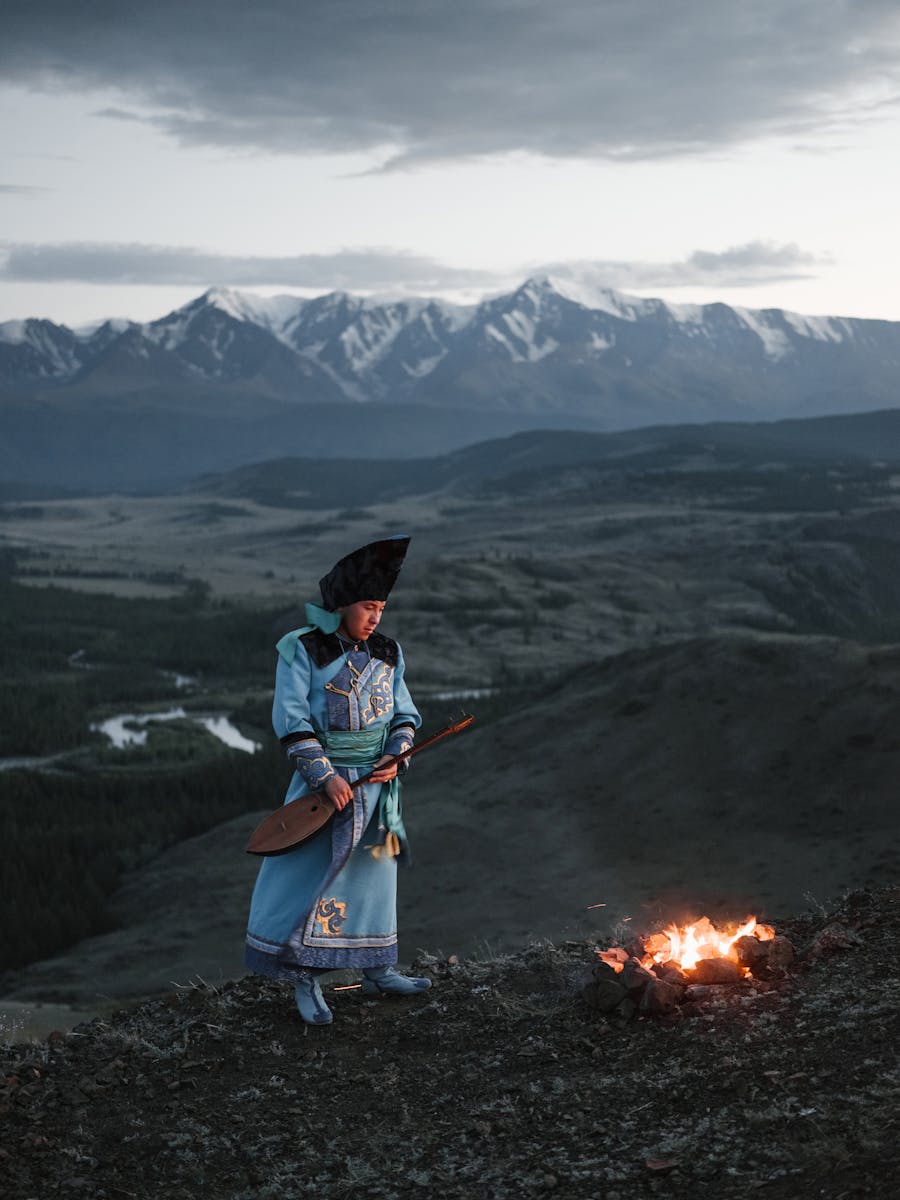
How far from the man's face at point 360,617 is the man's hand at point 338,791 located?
114cm

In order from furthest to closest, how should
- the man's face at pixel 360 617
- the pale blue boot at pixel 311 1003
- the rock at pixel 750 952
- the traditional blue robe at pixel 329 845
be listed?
1. the man's face at pixel 360 617
2. the pale blue boot at pixel 311 1003
3. the traditional blue robe at pixel 329 845
4. the rock at pixel 750 952

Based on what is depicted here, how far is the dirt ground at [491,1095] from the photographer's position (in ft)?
25.3

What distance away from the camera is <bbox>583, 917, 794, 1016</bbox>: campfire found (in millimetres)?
9648

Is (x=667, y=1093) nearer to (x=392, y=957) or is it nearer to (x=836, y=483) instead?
(x=392, y=957)

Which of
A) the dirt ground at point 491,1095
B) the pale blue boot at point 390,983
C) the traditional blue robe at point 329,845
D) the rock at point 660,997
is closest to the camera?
the dirt ground at point 491,1095

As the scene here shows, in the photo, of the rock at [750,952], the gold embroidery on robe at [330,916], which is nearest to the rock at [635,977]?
the rock at [750,952]

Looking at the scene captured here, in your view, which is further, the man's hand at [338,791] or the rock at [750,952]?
the man's hand at [338,791]

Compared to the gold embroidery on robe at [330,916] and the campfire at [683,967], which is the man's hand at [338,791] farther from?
the campfire at [683,967]

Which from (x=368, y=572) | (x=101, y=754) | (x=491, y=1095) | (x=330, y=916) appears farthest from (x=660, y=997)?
(x=101, y=754)

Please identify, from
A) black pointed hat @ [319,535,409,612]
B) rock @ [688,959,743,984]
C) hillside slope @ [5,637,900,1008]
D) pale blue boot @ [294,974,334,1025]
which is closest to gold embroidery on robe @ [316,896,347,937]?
pale blue boot @ [294,974,334,1025]

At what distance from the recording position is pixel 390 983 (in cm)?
1088

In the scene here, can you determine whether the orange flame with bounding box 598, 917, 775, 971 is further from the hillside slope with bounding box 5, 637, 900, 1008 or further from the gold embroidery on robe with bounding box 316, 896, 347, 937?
the hillside slope with bounding box 5, 637, 900, 1008

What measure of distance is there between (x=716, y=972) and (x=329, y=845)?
9.44ft

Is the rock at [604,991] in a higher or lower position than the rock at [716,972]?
lower
